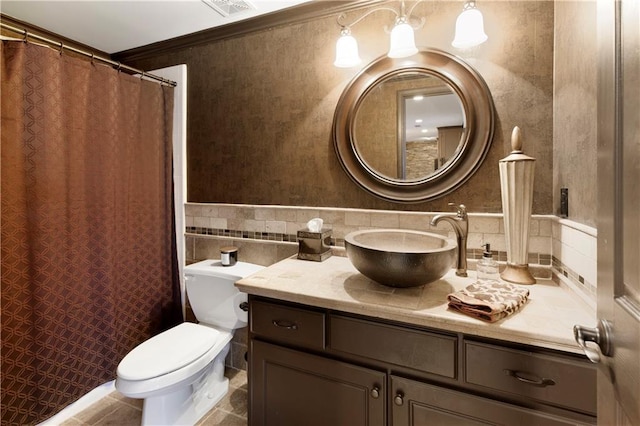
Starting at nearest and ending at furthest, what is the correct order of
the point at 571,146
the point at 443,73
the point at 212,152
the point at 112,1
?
1. the point at 571,146
2. the point at 443,73
3. the point at 112,1
4. the point at 212,152

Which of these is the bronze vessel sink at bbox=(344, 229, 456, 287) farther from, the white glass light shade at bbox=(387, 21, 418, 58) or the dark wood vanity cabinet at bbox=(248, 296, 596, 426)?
the white glass light shade at bbox=(387, 21, 418, 58)

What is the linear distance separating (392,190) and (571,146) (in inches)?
29.7

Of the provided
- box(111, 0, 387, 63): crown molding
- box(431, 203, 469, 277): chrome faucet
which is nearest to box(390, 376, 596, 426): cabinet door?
box(431, 203, 469, 277): chrome faucet

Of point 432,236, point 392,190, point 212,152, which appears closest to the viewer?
point 432,236

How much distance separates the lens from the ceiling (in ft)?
5.66

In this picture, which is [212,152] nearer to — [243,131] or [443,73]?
[243,131]

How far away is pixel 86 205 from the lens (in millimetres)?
1627

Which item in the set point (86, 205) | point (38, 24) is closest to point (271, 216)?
point (86, 205)

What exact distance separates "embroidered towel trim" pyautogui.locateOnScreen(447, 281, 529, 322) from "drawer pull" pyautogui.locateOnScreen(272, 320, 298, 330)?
23.2 inches

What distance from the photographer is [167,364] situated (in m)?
1.36

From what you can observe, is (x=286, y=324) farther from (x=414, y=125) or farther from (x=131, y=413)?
(x=131, y=413)

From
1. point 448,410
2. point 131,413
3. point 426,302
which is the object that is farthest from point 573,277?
point 131,413

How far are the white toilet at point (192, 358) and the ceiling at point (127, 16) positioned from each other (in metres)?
1.58

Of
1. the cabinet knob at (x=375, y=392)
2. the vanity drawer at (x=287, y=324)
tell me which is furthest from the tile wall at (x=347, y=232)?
the cabinet knob at (x=375, y=392)
